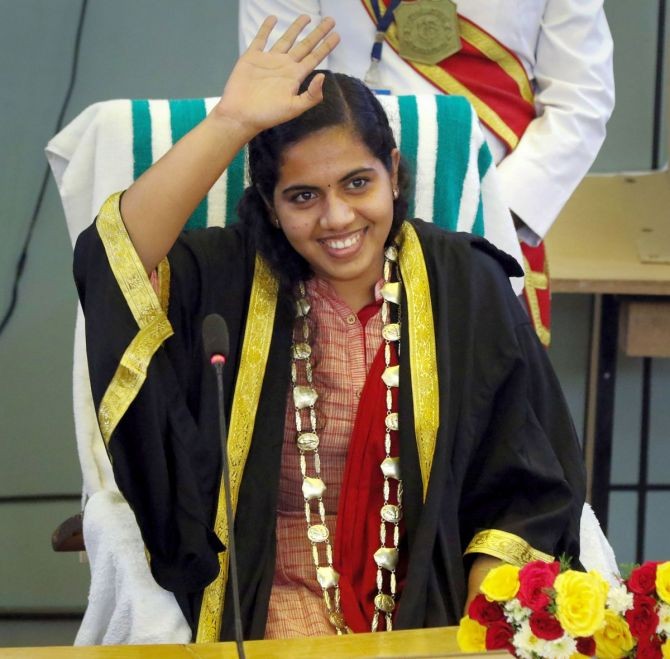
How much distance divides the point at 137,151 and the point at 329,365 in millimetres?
468

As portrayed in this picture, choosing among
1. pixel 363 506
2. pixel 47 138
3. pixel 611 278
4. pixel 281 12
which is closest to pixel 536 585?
pixel 363 506

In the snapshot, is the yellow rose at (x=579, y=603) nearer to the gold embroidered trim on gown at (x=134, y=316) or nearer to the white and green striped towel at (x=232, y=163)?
the gold embroidered trim on gown at (x=134, y=316)

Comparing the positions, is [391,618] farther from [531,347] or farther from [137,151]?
[137,151]

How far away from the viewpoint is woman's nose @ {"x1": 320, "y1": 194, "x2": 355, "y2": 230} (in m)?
1.81

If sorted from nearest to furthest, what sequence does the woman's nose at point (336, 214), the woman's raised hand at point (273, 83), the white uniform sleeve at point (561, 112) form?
1. the woman's raised hand at point (273, 83)
2. the woman's nose at point (336, 214)
3. the white uniform sleeve at point (561, 112)

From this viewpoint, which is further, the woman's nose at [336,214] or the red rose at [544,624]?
the woman's nose at [336,214]

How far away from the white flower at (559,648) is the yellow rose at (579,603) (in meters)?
0.01

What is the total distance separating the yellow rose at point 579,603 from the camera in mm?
1128

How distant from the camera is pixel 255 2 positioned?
8.90 ft

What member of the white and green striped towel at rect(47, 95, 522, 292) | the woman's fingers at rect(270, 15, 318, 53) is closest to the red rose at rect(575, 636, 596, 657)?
the woman's fingers at rect(270, 15, 318, 53)

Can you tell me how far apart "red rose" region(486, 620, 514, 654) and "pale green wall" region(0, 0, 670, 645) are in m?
2.35

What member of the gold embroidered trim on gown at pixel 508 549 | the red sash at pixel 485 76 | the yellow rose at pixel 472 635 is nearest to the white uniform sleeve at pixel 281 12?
the red sash at pixel 485 76

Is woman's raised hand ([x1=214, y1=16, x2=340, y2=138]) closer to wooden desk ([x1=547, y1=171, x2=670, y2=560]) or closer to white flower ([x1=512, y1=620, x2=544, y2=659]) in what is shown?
white flower ([x1=512, y1=620, x2=544, y2=659])

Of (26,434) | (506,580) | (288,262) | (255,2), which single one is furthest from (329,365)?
(26,434)
